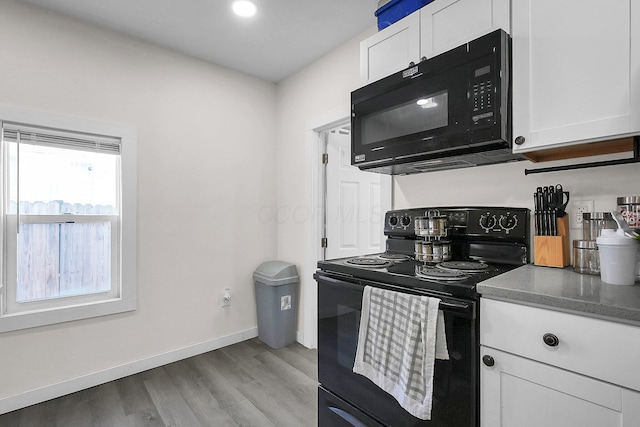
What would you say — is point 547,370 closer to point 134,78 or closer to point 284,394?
point 284,394

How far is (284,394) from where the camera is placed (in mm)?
2084

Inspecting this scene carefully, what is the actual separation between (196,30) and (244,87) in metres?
0.74

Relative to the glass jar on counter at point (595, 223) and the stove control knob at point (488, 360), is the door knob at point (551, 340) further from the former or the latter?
the glass jar on counter at point (595, 223)

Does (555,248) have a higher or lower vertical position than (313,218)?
lower

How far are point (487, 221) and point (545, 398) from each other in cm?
83

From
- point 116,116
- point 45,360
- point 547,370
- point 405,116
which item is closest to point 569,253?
point 547,370

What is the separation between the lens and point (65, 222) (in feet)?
7.10

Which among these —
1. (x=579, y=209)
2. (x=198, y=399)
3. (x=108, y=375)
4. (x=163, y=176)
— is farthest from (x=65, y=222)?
(x=579, y=209)

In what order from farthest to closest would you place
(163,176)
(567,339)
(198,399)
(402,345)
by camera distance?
1. (163,176)
2. (198,399)
3. (402,345)
4. (567,339)

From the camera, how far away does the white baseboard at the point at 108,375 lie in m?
1.93

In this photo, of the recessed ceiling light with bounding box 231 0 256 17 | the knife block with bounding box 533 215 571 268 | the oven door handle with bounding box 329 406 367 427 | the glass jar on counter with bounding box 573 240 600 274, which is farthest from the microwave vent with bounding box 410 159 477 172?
the recessed ceiling light with bounding box 231 0 256 17

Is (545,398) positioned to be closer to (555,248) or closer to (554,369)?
(554,369)

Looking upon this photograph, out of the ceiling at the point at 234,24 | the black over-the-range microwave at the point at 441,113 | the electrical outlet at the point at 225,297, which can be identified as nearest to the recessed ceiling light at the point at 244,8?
the ceiling at the point at 234,24

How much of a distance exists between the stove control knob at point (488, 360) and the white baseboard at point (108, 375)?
7.88 feet
